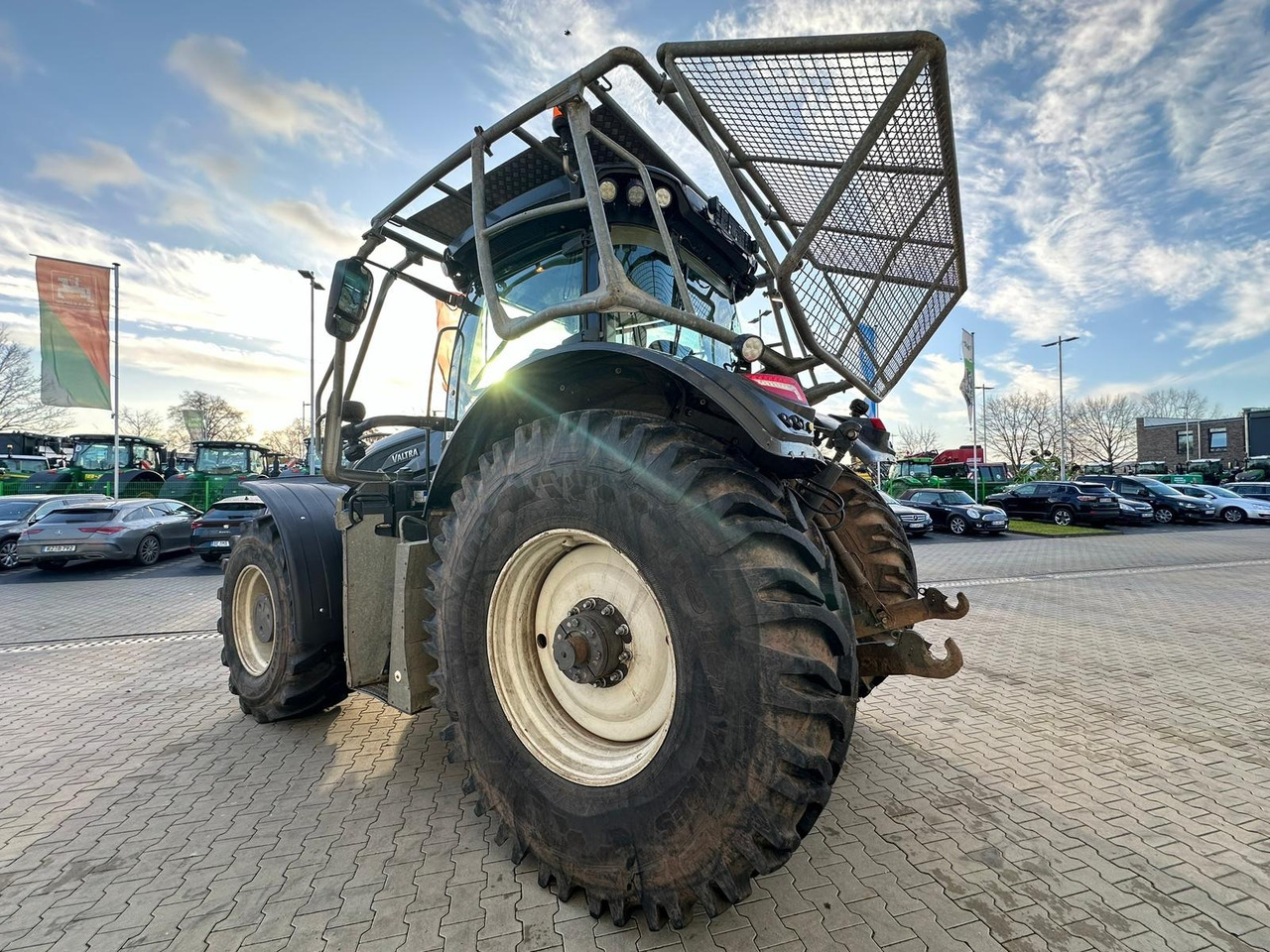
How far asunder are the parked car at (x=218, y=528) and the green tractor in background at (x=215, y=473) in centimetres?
511

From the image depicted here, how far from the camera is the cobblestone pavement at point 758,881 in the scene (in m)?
1.96

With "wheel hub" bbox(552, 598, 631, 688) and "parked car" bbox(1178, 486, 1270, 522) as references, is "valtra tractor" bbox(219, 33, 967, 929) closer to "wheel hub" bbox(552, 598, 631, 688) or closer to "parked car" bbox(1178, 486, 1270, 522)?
"wheel hub" bbox(552, 598, 631, 688)

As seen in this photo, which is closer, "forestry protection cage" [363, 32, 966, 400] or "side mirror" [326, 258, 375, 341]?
"forestry protection cage" [363, 32, 966, 400]

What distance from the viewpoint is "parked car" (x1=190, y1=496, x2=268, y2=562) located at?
12.7 meters

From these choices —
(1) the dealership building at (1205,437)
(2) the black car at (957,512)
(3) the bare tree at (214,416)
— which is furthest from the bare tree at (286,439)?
(1) the dealership building at (1205,437)

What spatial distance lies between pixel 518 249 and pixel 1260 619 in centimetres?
848

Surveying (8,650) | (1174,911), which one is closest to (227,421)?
(8,650)

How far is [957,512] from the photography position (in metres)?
19.6

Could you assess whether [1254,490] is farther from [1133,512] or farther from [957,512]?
[957,512]

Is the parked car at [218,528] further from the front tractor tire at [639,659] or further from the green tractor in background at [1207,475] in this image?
the green tractor in background at [1207,475]

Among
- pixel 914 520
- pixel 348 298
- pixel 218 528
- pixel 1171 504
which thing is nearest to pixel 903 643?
pixel 348 298

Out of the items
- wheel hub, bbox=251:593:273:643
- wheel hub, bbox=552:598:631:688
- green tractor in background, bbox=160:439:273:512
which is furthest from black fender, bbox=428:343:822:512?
green tractor in background, bbox=160:439:273:512

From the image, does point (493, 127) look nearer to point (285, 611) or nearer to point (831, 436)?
point (831, 436)

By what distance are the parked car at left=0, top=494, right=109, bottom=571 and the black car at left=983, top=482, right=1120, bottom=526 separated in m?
28.2
